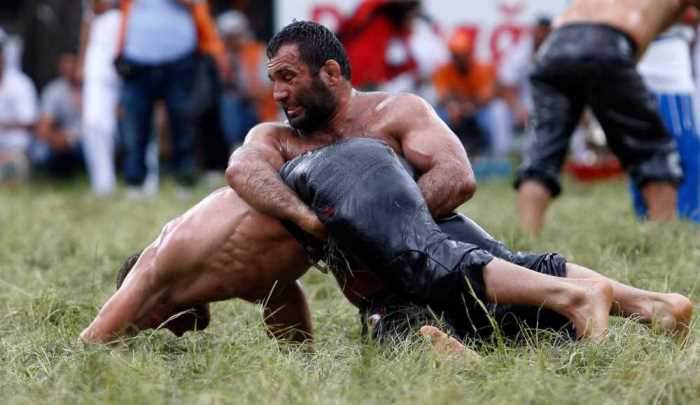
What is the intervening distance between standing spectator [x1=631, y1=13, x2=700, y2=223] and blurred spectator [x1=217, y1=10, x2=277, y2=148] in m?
7.15

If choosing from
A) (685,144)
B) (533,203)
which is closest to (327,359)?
(533,203)

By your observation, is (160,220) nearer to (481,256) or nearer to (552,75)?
(552,75)

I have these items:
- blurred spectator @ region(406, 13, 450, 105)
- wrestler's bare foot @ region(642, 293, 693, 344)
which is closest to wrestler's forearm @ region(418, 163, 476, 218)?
wrestler's bare foot @ region(642, 293, 693, 344)

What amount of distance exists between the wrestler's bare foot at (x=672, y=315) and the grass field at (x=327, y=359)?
7 centimetres

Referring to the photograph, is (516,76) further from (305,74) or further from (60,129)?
(305,74)

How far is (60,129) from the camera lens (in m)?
13.2

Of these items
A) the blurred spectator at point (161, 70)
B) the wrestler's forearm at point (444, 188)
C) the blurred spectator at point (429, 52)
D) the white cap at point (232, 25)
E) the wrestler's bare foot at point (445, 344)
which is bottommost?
the blurred spectator at point (429, 52)

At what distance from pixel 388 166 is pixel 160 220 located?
408 centimetres

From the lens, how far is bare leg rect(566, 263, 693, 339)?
3545mm

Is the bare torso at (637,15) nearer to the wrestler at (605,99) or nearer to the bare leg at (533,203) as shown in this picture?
the wrestler at (605,99)

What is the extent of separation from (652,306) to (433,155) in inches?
28.2

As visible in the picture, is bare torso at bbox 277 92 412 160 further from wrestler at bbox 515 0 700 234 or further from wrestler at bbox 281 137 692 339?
wrestler at bbox 515 0 700 234

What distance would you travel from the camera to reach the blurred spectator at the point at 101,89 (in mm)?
10602

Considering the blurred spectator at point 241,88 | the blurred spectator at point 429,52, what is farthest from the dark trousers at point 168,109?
the blurred spectator at point 429,52
